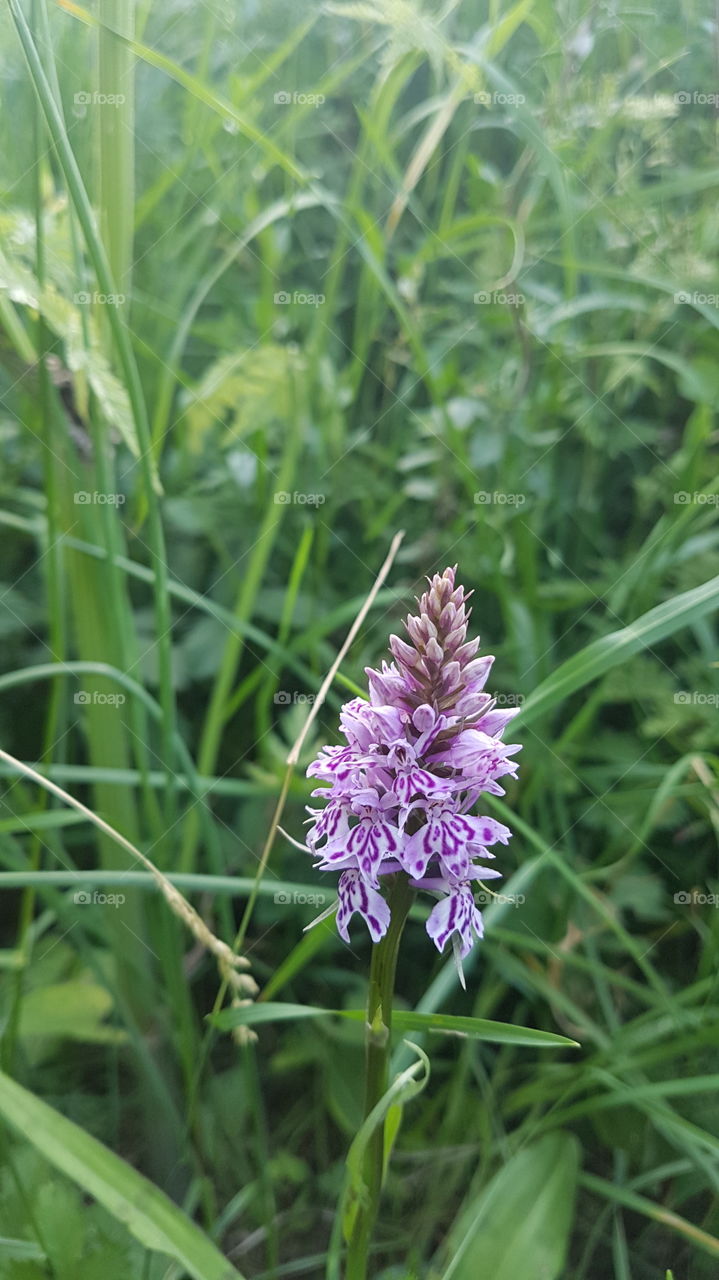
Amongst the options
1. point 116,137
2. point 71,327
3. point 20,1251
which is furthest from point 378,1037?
point 116,137

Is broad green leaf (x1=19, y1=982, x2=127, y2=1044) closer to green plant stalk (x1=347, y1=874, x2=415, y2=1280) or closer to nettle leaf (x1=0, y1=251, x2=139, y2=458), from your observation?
green plant stalk (x1=347, y1=874, x2=415, y2=1280)

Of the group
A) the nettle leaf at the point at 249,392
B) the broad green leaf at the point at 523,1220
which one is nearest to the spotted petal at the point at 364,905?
the broad green leaf at the point at 523,1220

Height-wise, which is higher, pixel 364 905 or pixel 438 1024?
pixel 364 905

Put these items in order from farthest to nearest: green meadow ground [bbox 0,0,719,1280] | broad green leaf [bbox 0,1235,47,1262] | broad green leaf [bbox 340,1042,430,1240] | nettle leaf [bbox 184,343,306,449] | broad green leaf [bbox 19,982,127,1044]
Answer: nettle leaf [bbox 184,343,306,449], broad green leaf [bbox 19,982,127,1044], green meadow ground [bbox 0,0,719,1280], broad green leaf [bbox 0,1235,47,1262], broad green leaf [bbox 340,1042,430,1240]

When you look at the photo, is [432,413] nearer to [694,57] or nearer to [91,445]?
[91,445]

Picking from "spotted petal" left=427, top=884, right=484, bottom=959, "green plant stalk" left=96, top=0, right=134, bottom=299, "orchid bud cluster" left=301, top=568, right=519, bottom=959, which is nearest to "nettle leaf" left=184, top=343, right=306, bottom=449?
"green plant stalk" left=96, top=0, right=134, bottom=299

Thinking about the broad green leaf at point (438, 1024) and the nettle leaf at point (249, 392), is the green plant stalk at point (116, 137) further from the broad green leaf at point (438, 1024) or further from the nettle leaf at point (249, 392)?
the broad green leaf at point (438, 1024)

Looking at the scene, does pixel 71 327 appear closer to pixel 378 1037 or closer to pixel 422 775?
pixel 422 775
